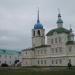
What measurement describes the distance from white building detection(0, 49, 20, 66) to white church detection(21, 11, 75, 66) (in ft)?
82.2

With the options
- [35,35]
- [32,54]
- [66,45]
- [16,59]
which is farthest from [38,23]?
[16,59]

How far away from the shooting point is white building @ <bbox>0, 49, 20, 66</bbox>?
86812 millimetres

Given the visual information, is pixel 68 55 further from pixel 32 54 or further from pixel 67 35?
pixel 32 54

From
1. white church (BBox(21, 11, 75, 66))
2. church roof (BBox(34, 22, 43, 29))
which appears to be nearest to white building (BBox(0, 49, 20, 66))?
white church (BBox(21, 11, 75, 66))

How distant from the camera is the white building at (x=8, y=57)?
285 feet

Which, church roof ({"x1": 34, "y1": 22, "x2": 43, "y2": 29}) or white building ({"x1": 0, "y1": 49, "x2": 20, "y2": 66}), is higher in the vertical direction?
church roof ({"x1": 34, "y1": 22, "x2": 43, "y2": 29})

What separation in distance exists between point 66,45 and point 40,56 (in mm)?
7477

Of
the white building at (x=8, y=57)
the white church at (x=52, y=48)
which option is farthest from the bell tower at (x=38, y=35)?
the white building at (x=8, y=57)

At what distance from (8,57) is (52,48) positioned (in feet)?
114

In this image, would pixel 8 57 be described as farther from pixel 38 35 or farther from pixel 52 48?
pixel 52 48

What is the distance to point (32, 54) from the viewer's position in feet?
202

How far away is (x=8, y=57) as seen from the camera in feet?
292

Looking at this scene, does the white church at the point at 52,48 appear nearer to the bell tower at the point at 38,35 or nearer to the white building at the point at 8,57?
the bell tower at the point at 38,35

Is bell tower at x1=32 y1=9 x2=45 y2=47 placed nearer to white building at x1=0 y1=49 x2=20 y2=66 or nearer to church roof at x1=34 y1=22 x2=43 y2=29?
church roof at x1=34 y1=22 x2=43 y2=29
